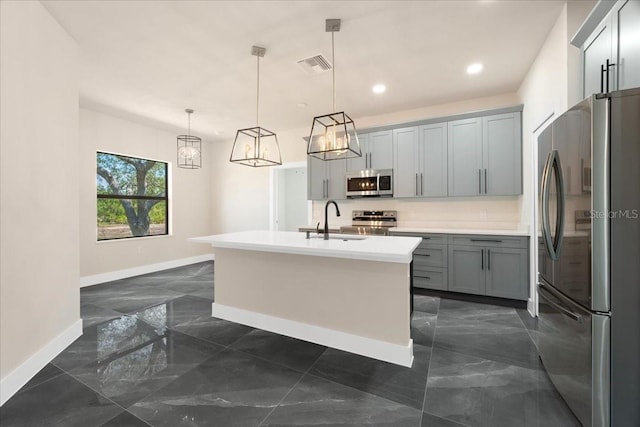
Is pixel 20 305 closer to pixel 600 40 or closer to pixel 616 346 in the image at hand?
pixel 616 346

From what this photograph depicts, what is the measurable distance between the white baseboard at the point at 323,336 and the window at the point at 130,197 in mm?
3219

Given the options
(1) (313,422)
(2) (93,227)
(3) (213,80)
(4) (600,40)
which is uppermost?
(3) (213,80)

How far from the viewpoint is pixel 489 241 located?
354cm

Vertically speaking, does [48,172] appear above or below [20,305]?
above

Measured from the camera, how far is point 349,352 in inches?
94.7

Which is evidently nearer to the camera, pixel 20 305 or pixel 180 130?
pixel 20 305

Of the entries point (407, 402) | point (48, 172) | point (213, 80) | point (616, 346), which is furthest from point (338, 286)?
point (213, 80)

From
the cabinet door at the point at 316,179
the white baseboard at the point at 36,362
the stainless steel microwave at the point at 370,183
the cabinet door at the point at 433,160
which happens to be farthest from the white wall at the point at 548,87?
the white baseboard at the point at 36,362

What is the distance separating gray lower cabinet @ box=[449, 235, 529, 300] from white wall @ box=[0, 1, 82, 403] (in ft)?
13.8

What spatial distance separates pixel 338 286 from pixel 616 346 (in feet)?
5.54

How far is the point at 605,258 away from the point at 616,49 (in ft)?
4.06

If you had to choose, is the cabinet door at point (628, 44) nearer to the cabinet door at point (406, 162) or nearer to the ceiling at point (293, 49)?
the ceiling at point (293, 49)

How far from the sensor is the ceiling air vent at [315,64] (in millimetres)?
3002

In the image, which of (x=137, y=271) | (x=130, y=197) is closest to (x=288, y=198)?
(x=130, y=197)
